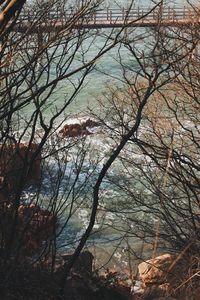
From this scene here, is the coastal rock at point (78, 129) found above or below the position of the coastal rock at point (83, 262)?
above

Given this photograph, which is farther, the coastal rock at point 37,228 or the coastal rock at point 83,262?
the coastal rock at point 83,262

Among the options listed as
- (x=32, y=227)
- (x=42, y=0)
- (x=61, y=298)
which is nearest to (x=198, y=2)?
(x=42, y=0)

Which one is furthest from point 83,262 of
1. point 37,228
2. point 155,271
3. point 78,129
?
point 78,129

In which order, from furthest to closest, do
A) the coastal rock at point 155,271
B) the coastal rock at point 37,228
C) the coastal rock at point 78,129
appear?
1. the coastal rock at point 78,129
2. the coastal rock at point 155,271
3. the coastal rock at point 37,228

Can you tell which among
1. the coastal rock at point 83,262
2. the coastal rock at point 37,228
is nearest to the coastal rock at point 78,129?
the coastal rock at point 83,262

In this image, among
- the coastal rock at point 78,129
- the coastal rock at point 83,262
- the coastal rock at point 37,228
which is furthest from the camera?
the coastal rock at point 78,129

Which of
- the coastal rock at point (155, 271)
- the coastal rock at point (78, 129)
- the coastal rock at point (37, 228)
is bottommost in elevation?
the coastal rock at point (155, 271)

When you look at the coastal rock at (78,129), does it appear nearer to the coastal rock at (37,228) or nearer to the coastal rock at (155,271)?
the coastal rock at (155,271)

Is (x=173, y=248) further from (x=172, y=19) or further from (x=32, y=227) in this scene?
(x=172, y=19)

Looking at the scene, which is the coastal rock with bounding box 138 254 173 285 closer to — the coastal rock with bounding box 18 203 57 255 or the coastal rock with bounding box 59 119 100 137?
the coastal rock with bounding box 18 203 57 255
